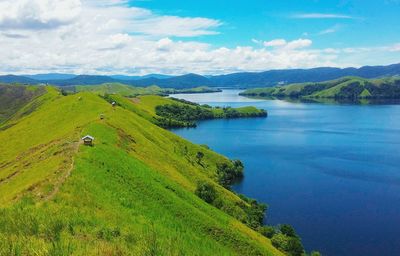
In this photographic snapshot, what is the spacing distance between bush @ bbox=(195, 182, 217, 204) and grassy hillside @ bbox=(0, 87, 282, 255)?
1.31 meters

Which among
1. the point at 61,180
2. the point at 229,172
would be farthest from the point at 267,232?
the point at 229,172

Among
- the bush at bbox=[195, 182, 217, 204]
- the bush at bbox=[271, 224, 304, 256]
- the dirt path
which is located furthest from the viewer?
the bush at bbox=[195, 182, 217, 204]

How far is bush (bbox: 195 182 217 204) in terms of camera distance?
69.8 metres

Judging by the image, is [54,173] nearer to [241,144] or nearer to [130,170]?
[130,170]

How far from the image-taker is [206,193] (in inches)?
2776

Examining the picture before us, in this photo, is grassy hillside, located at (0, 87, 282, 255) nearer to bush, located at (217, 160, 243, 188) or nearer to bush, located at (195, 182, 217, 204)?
bush, located at (195, 182, 217, 204)

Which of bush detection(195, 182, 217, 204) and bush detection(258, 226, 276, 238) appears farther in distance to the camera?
bush detection(258, 226, 276, 238)

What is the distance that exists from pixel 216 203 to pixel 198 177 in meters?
19.9

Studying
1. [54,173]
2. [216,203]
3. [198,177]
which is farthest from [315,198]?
[54,173]

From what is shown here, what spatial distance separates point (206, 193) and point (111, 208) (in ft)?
116

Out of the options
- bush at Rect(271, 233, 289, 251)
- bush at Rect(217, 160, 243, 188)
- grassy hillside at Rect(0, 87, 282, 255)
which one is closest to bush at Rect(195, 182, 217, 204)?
grassy hillside at Rect(0, 87, 282, 255)

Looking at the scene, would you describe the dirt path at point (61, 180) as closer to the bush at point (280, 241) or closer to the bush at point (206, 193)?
the bush at point (206, 193)

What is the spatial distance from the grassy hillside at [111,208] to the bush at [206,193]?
1307 mm

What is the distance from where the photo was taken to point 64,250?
11.9 m
